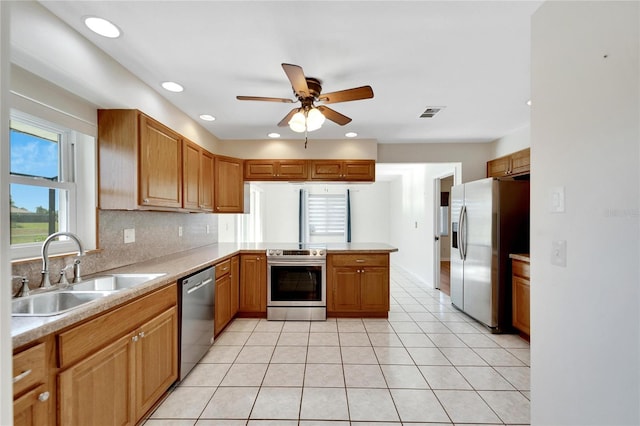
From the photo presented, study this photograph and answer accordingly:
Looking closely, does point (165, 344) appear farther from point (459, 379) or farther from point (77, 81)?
point (459, 379)

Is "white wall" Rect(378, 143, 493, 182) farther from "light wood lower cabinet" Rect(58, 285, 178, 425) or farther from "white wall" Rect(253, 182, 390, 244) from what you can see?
"light wood lower cabinet" Rect(58, 285, 178, 425)

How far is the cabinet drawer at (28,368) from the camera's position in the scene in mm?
964

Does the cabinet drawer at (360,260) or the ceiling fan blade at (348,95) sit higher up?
the ceiling fan blade at (348,95)

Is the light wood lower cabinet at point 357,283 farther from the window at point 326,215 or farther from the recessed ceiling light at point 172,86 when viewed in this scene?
the window at point 326,215

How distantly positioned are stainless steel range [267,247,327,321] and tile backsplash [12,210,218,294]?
1.05 metres

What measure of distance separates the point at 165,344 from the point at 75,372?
728mm

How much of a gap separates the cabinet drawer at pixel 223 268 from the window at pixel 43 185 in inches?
42.7

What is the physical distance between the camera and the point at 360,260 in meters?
3.53

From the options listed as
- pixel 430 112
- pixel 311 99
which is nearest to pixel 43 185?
pixel 311 99

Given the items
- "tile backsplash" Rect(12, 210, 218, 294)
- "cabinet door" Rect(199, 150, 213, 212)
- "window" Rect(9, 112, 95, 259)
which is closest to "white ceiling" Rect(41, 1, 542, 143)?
"cabinet door" Rect(199, 150, 213, 212)

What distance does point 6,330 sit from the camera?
61 cm

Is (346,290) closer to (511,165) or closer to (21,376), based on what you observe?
(511,165)

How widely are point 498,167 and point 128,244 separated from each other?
4373 millimetres

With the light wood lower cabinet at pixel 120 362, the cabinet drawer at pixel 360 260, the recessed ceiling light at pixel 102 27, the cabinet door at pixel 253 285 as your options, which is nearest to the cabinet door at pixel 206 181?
the cabinet door at pixel 253 285
